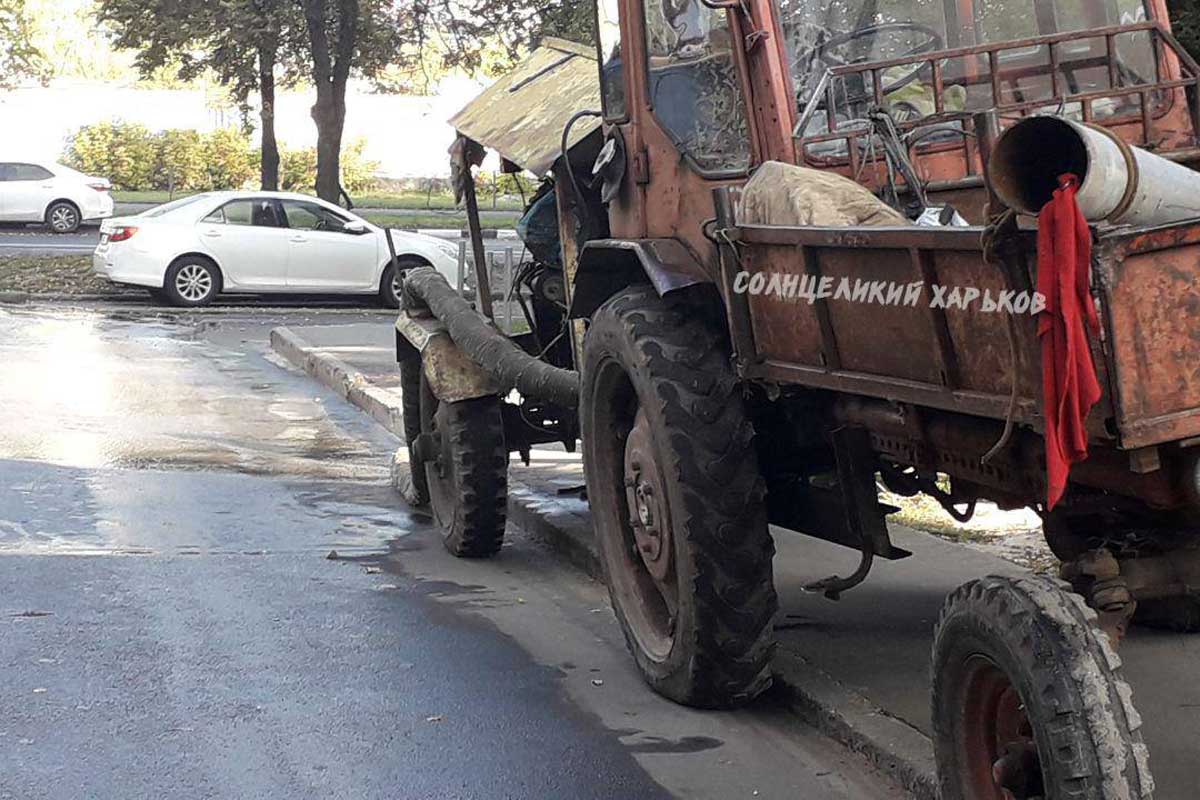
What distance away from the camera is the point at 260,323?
21.4 metres

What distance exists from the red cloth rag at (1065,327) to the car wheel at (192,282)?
794 inches

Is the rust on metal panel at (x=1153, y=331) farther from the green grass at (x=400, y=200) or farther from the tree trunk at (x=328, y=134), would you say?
the green grass at (x=400, y=200)

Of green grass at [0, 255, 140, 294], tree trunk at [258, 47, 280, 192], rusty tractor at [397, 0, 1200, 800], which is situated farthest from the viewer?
tree trunk at [258, 47, 280, 192]

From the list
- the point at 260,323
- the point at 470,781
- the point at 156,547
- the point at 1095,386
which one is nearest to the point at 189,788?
the point at 470,781

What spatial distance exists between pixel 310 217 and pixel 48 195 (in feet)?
46.0

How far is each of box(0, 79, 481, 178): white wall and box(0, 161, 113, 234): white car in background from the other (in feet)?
45.0

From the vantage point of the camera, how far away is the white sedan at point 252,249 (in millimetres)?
22547

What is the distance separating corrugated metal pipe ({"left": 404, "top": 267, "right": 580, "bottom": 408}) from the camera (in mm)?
7434

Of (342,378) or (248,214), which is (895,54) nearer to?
(342,378)

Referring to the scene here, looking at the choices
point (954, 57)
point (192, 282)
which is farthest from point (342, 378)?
point (954, 57)

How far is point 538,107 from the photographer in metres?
8.46

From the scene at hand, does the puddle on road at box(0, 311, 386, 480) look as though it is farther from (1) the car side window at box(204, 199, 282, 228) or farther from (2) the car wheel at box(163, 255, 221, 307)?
(1) the car side window at box(204, 199, 282, 228)

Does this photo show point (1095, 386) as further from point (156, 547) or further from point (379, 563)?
point (156, 547)

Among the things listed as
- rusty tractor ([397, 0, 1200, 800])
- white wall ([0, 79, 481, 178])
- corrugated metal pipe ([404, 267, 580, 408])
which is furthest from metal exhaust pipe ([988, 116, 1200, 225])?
white wall ([0, 79, 481, 178])
